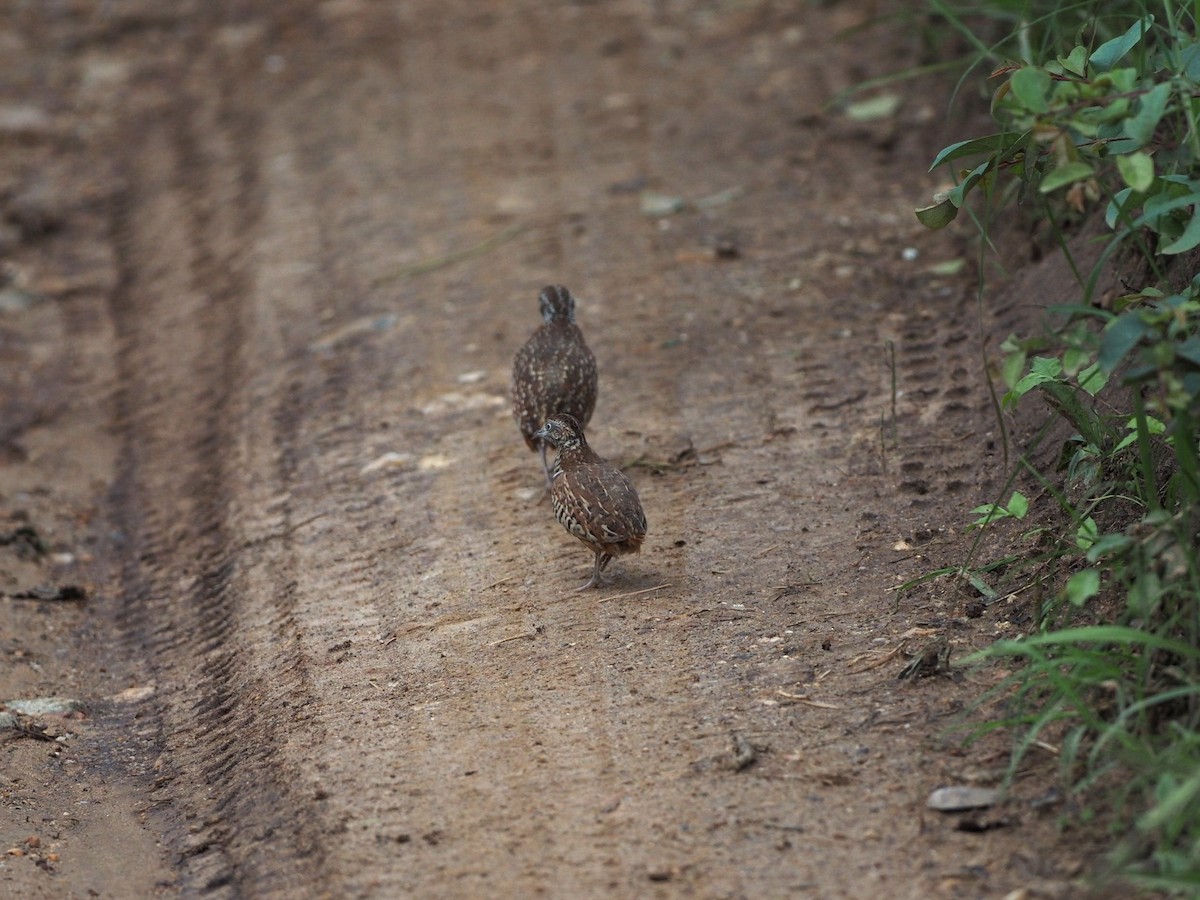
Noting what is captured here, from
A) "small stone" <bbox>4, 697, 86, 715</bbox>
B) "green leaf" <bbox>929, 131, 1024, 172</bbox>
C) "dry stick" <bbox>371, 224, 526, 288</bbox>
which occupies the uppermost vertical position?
"green leaf" <bbox>929, 131, 1024, 172</bbox>

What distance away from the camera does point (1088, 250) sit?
23.6 ft

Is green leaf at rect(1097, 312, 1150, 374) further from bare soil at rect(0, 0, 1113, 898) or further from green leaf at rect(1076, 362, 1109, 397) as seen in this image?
bare soil at rect(0, 0, 1113, 898)

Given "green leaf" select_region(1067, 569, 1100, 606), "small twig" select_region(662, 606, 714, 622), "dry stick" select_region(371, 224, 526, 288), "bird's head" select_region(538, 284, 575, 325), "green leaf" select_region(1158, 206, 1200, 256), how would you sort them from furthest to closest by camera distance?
1. "dry stick" select_region(371, 224, 526, 288)
2. "bird's head" select_region(538, 284, 575, 325)
3. "small twig" select_region(662, 606, 714, 622)
4. "green leaf" select_region(1158, 206, 1200, 256)
5. "green leaf" select_region(1067, 569, 1100, 606)

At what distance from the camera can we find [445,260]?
9.38 m

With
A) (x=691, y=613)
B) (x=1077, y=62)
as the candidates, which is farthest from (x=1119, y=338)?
(x=691, y=613)

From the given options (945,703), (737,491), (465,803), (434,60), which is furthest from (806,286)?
(434,60)

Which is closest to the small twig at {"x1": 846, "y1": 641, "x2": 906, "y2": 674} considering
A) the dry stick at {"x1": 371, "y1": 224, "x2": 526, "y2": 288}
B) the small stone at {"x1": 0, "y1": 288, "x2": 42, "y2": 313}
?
the dry stick at {"x1": 371, "y1": 224, "x2": 526, "y2": 288}

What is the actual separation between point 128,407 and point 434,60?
5.13 meters

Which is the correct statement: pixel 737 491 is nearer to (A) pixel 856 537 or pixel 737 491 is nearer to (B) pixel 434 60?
(A) pixel 856 537

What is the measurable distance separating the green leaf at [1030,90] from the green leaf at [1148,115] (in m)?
0.26

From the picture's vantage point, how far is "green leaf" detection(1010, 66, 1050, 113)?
465cm

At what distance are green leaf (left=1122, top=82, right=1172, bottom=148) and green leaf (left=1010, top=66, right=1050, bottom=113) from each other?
264 millimetres

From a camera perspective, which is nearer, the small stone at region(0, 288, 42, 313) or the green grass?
the green grass

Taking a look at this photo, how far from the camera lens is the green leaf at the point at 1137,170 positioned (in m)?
4.52
